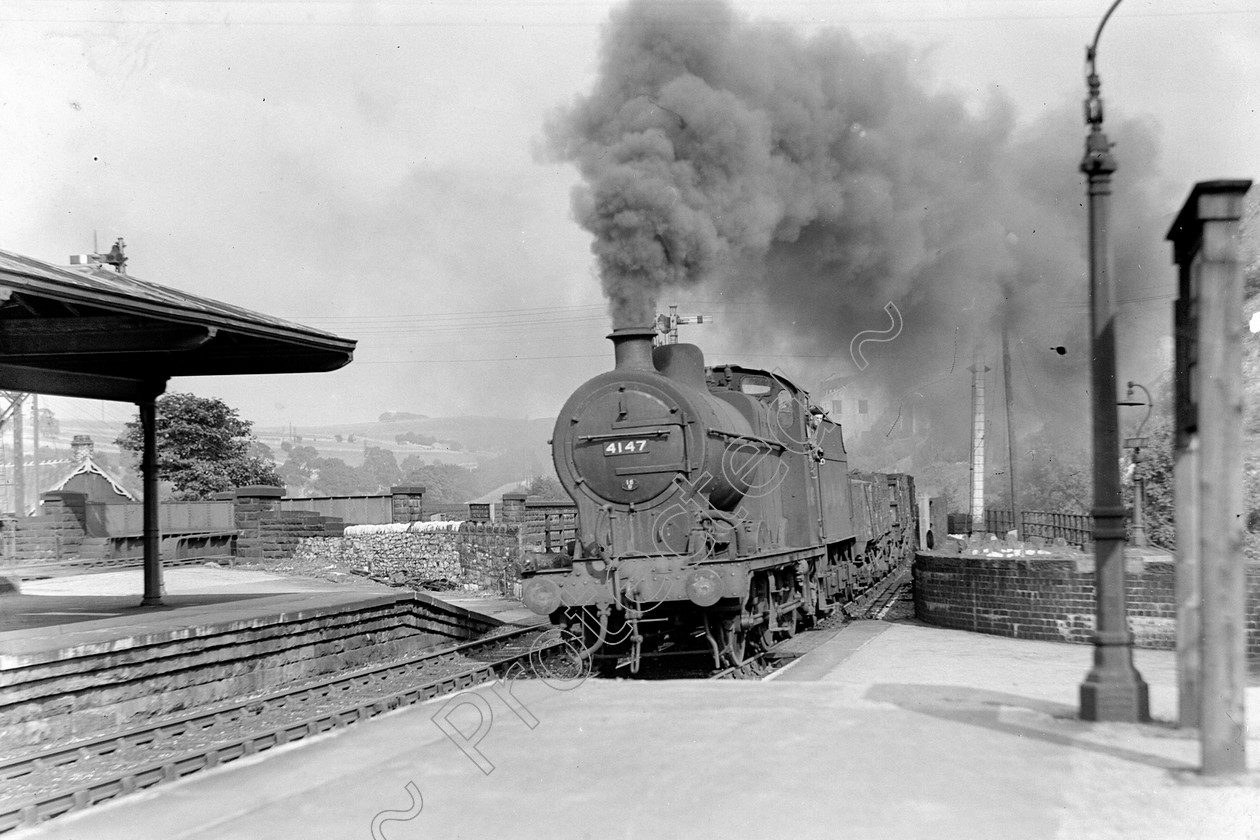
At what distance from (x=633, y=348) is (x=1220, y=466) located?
581 cm

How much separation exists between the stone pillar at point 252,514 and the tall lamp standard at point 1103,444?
2181 centimetres

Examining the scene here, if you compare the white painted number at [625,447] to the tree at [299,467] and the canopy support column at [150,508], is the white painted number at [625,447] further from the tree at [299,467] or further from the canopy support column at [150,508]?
the tree at [299,467]

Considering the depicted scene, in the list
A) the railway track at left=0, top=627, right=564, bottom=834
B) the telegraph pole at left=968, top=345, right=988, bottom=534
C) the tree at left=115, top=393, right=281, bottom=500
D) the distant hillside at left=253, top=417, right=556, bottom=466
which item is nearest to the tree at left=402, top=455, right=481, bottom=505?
the distant hillside at left=253, top=417, right=556, bottom=466

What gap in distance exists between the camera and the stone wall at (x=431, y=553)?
20031mm

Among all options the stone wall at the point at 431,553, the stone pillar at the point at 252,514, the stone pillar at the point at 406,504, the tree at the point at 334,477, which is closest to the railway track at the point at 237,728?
the stone wall at the point at 431,553

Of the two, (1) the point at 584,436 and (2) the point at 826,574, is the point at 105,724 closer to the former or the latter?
(1) the point at 584,436

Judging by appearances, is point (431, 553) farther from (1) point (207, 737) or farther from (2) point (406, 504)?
(1) point (207, 737)

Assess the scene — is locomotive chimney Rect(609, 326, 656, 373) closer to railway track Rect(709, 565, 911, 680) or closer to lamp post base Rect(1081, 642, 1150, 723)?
railway track Rect(709, 565, 911, 680)

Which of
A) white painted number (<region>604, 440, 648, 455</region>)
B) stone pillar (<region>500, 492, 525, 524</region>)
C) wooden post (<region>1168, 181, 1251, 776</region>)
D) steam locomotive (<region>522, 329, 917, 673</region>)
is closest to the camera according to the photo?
wooden post (<region>1168, 181, 1251, 776</region>)

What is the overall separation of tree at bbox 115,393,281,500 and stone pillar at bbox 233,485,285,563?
14279mm

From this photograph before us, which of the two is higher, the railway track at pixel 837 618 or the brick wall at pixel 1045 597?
the brick wall at pixel 1045 597

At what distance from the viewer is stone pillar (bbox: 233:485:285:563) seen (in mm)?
25172

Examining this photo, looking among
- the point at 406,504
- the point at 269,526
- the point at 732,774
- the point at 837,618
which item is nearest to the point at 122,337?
the point at 732,774

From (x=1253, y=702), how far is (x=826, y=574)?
6.16 meters
